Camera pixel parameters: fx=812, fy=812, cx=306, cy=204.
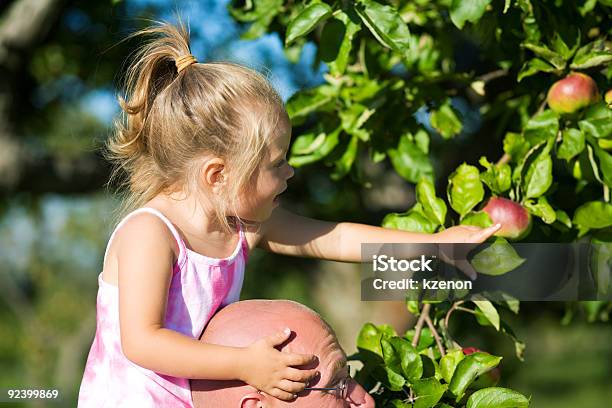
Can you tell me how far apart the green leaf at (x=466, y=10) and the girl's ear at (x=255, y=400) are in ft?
2.50

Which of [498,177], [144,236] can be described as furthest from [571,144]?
[144,236]

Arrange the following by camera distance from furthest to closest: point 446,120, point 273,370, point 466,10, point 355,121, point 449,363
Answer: point 446,120 < point 355,121 < point 466,10 < point 449,363 < point 273,370

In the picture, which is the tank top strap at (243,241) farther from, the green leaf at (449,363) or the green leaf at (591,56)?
the green leaf at (591,56)

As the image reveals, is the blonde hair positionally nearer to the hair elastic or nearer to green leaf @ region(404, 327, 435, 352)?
the hair elastic

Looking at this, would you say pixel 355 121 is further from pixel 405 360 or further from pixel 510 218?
pixel 405 360

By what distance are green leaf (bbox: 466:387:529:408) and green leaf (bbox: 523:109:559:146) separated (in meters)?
0.54

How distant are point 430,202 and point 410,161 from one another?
30 centimetres

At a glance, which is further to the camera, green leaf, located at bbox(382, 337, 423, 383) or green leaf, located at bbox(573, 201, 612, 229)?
green leaf, located at bbox(573, 201, 612, 229)

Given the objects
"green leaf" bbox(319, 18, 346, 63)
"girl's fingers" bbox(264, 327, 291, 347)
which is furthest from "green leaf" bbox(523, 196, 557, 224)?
"girl's fingers" bbox(264, 327, 291, 347)

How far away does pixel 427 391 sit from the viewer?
1337 mm

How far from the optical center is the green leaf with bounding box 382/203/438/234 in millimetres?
1580

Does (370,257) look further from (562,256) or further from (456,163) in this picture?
(456,163)

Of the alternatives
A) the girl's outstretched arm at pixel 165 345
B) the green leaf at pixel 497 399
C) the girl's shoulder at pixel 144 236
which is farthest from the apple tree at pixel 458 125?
the girl's shoulder at pixel 144 236

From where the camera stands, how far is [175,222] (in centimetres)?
140
